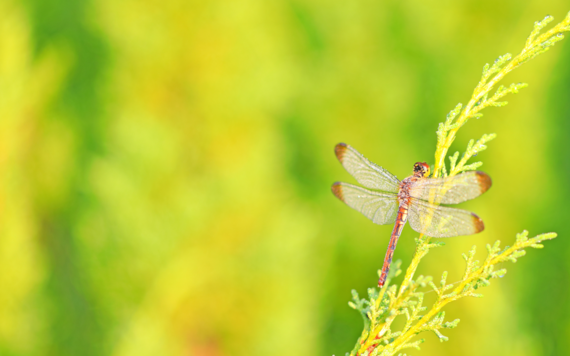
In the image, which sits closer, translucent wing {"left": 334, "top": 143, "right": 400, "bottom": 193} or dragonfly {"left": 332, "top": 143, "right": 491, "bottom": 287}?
dragonfly {"left": 332, "top": 143, "right": 491, "bottom": 287}

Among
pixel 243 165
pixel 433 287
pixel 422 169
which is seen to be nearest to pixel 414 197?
pixel 422 169

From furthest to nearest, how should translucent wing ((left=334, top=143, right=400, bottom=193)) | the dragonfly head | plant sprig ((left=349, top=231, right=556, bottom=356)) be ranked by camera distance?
1. translucent wing ((left=334, top=143, right=400, bottom=193))
2. the dragonfly head
3. plant sprig ((left=349, top=231, right=556, bottom=356))

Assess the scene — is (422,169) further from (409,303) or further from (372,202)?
(409,303)

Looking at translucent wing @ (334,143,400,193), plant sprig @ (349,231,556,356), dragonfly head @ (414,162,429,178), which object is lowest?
plant sprig @ (349,231,556,356)

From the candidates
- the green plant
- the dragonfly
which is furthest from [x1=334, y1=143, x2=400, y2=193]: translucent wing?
the green plant

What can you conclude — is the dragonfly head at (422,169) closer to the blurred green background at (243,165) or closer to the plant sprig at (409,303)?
the plant sprig at (409,303)

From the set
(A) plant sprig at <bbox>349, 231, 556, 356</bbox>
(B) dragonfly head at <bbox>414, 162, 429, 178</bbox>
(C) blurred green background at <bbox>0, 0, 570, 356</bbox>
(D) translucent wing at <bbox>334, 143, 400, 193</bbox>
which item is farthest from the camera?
(C) blurred green background at <bbox>0, 0, 570, 356</bbox>

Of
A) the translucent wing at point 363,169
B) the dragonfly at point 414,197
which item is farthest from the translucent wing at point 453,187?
the translucent wing at point 363,169

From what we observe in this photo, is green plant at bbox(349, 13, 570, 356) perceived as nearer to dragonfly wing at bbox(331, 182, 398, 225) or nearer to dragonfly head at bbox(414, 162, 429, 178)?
dragonfly head at bbox(414, 162, 429, 178)
